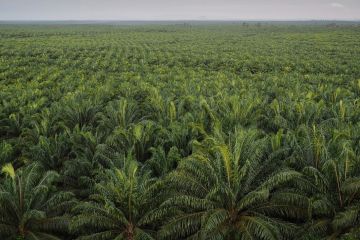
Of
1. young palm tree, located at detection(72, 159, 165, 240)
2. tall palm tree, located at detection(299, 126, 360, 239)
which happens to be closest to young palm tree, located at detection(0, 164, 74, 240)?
young palm tree, located at detection(72, 159, 165, 240)

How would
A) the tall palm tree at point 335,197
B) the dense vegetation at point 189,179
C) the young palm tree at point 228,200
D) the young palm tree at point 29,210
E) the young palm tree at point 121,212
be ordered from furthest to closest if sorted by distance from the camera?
the young palm tree at point 29,210
the young palm tree at point 121,212
the dense vegetation at point 189,179
the young palm tree at point 228,200
the tall palm tree at point 335,197

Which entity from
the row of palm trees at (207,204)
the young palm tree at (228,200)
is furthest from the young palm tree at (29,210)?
the young palm tree at (228,200)

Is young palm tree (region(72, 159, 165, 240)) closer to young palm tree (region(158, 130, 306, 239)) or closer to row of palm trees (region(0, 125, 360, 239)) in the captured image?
row of palm trees (region(0, 125, 360, 239))

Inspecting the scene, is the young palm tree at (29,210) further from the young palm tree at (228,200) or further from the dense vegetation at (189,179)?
the young palm tree at (228,200)

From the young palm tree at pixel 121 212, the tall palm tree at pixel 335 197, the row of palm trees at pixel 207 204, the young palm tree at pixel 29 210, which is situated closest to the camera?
the tall palm tree at pixel 335 197

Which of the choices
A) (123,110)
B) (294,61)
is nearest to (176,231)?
(123,110)

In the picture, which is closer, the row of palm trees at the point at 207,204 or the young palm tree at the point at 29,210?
the row of palm trees at the point at 207,204
